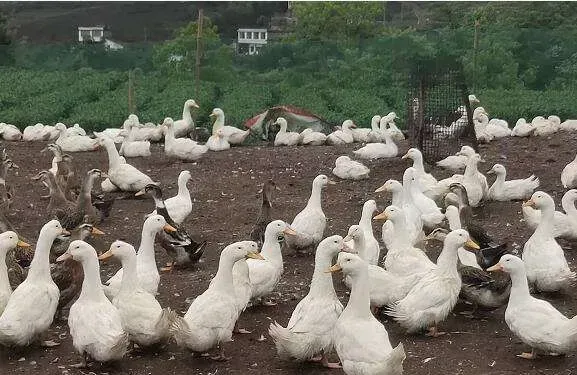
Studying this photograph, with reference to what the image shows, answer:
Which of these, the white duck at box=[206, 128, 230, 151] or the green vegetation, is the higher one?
the green vegetation

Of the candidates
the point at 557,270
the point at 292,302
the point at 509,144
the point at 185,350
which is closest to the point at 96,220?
the point at 292,302

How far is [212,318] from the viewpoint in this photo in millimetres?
5902

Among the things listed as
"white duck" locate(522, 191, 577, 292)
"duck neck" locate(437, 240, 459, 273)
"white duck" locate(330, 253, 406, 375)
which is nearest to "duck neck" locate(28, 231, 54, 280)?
"white duck" locate(330, 253, 406, 375)

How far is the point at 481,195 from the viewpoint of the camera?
10398 millimetres

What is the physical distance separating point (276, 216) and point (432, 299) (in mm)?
4217

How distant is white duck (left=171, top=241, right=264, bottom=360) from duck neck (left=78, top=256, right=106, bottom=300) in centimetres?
61

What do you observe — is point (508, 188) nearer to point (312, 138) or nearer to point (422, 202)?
point (422, 202)

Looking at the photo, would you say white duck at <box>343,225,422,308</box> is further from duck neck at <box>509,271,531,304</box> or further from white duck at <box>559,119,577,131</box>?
white duck at <box>559,119,577,131</box>

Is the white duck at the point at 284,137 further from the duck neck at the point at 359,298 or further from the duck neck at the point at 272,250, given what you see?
the duck neck at the point at 359,298

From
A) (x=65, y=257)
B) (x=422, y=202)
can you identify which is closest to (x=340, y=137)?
(x=422, y=202)

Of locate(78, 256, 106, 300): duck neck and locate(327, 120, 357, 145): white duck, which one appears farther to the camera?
locate(327, 120, 357, 145): white duck

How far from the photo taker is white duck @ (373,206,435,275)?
7074 mm

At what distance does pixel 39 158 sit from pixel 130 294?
882 cm

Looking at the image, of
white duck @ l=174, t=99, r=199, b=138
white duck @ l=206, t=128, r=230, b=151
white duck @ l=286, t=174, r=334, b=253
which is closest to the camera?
white duck @ l=286, t=174, r=334, b=253
